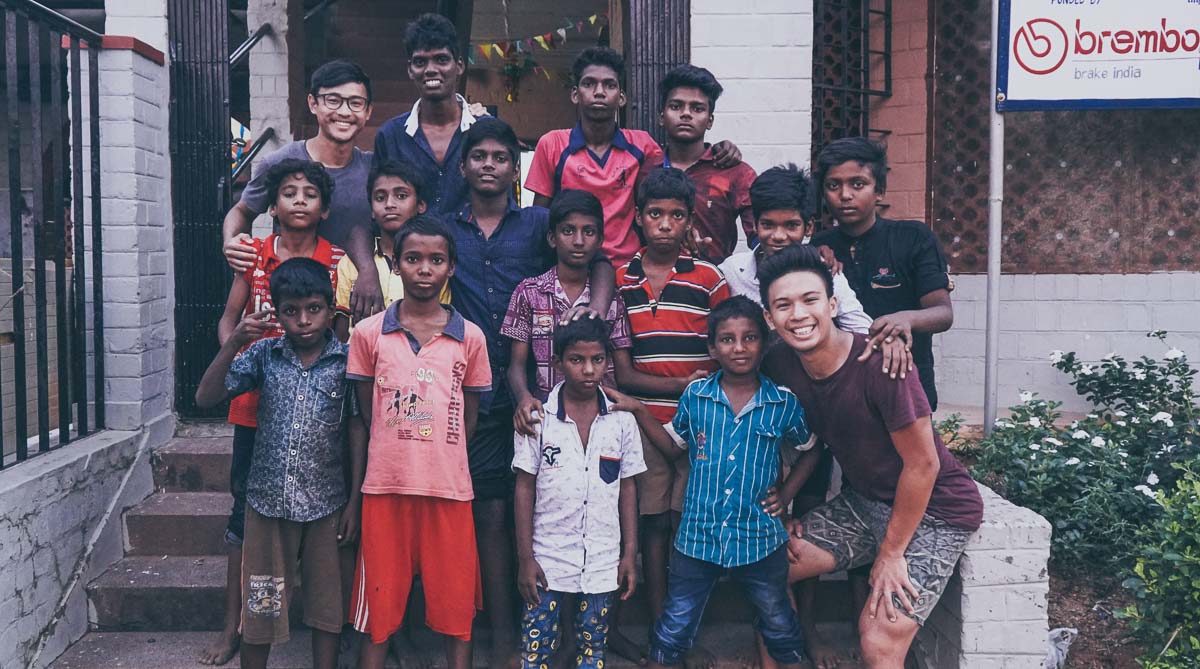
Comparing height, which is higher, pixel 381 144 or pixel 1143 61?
pixel 1143 61

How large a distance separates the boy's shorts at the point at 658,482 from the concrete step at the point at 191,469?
204 cm

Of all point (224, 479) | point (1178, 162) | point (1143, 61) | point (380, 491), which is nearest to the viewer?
point (380, 491)

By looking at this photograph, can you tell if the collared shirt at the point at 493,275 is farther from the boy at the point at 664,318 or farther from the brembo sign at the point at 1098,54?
the brembo sign at the point at 1098,54

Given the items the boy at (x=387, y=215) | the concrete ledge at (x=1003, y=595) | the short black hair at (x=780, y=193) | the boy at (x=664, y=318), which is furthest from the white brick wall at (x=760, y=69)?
the concrete ledge at (x=1003, y=595)

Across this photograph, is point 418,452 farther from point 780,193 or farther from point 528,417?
point 780,193

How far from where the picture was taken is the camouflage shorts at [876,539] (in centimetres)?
291

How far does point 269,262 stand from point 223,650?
4.52 feet

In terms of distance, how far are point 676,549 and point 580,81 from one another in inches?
71.1

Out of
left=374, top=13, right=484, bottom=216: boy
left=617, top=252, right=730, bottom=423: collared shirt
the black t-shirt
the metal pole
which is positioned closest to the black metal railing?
left=374, top=13, right=484, bottom=216: boy

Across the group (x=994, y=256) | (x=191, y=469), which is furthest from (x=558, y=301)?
(x=994, y=256)

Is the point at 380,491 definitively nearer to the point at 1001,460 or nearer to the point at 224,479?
the point at 224,479

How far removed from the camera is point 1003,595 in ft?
9.99

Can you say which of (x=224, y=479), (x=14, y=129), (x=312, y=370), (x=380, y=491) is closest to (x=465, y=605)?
(x=380, y=491)

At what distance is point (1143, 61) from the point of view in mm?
5156
